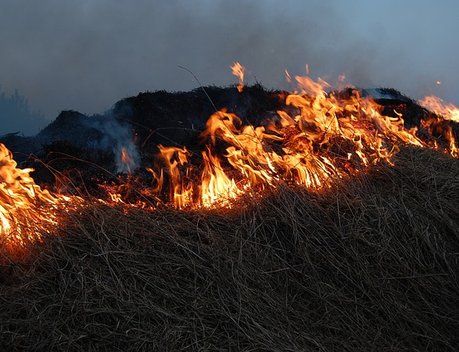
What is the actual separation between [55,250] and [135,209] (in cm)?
73

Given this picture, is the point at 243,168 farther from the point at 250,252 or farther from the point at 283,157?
the point at 250,252

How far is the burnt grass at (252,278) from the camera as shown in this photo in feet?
8.94

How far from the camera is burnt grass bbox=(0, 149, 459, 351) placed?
2725 mm

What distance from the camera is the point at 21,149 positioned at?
700 centimetres

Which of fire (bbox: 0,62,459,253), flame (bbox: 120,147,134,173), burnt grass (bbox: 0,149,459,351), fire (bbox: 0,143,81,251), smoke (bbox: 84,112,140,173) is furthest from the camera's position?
smoke (bbox: 84,112,140,173)

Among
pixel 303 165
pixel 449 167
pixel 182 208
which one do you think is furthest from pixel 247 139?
pixel 449 167

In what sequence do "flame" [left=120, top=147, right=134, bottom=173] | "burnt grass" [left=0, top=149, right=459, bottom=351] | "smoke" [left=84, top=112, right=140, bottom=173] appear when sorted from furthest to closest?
"smoke" [left=84, top=112, right=140, bottom=173] < "flame" [left=120, top=147, right=134, bottom=173] < "burnt grass" [left=0, top=149, right=459, bottom=351]

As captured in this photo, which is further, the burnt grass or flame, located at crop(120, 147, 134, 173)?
flame, located at crop(120, 147, 134, 173)

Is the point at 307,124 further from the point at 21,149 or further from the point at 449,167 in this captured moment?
the point at 21,149

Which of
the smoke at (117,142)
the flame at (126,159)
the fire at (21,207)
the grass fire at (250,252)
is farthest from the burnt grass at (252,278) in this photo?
the smoke at (117,142)

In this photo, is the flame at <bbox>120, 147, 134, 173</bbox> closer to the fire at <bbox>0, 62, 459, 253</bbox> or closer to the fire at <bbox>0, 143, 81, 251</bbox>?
the fire at <bbox>0, 62, 459, 253</bbox>

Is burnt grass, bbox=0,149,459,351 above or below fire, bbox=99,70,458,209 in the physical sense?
below

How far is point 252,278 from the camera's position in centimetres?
312

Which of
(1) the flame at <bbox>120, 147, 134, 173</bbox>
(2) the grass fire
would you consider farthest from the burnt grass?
(1) the flame at <bbox>120, 147, 134, 173</bbox>
